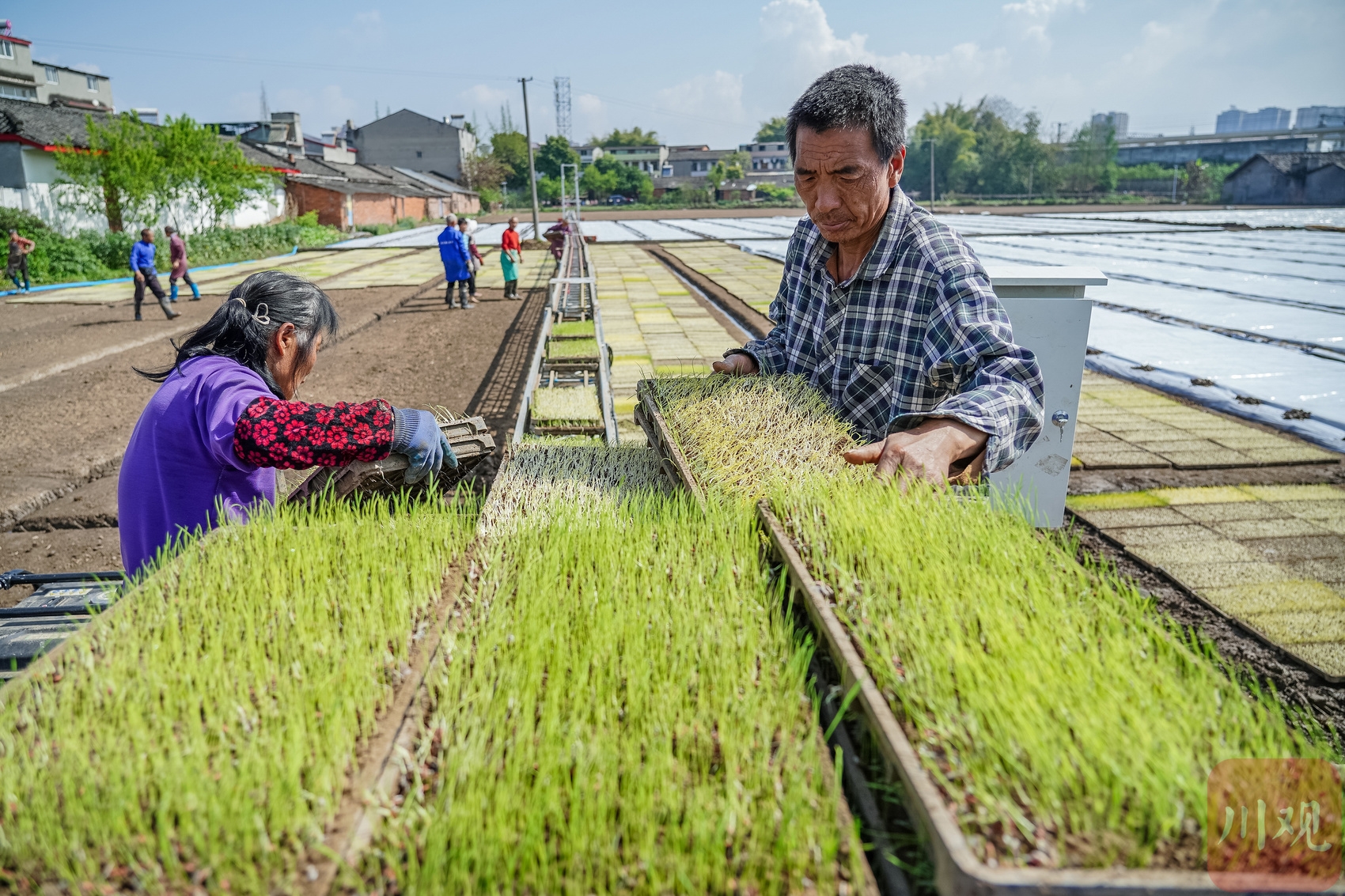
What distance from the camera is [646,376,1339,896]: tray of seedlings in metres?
0.89

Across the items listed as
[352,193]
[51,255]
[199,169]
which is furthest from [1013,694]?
[352,193]

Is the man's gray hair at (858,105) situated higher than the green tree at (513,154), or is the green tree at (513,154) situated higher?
the green tree at (513,154)

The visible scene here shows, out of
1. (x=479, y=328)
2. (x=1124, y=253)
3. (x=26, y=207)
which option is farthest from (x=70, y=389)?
(x=1124, y=253)

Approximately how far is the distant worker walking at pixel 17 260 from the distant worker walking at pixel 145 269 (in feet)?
19.7

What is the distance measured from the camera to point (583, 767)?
1.10 metres

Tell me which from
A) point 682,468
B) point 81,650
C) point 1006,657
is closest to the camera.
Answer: point 1006,657

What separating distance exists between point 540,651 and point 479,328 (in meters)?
12.2

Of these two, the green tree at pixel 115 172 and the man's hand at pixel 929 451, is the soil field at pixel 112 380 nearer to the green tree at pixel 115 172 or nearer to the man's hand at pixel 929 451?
the man's hand at pixel 929 451

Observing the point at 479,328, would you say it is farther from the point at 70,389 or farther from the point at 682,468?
the point at 682,468

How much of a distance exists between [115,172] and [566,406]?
78.2 ft

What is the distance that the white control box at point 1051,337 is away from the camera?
13.0ft

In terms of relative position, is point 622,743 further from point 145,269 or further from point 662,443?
point 145,269

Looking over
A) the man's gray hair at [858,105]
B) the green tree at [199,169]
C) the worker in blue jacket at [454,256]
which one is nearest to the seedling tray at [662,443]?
the man's gray hair at [858,105]

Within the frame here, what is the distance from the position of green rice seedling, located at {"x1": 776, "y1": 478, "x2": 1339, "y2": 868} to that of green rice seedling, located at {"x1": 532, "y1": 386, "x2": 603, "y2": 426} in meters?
3.75
